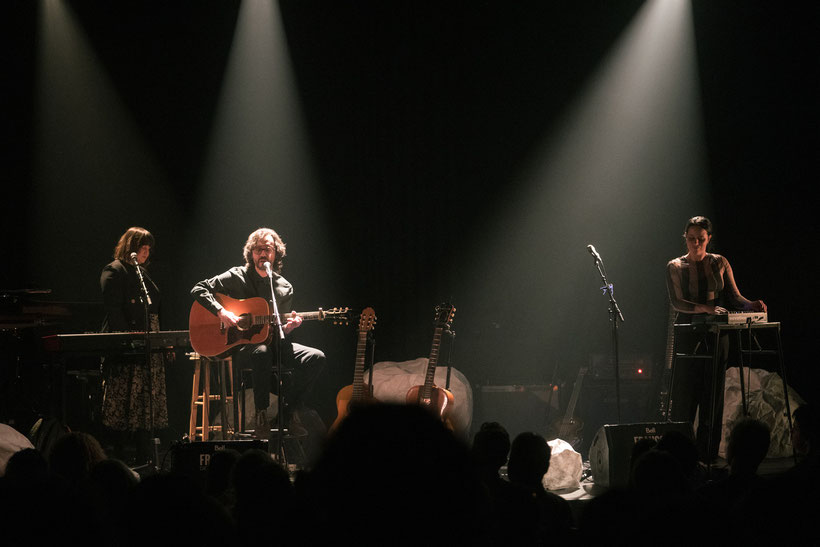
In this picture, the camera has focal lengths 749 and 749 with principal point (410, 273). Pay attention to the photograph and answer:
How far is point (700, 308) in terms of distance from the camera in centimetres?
593

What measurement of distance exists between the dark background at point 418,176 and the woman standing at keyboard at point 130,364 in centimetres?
130

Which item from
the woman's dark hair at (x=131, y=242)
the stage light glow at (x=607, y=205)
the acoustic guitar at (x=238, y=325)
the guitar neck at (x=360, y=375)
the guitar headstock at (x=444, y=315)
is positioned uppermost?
the stage light glow at (x=607, y=205)

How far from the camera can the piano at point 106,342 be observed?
18.6ft

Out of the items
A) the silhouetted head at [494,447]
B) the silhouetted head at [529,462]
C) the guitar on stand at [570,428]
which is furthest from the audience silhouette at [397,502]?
the guitar on stand at [570,428]

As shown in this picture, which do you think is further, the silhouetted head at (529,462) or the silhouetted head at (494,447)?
the silhouetted head at (494,447)

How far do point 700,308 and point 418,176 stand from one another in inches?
140

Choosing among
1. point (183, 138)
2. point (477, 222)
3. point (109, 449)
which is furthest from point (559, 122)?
point (109, 449)

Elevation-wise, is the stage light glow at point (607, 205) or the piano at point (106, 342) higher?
the stage light glow at point (607, 205)

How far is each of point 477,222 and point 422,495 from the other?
7580 mm

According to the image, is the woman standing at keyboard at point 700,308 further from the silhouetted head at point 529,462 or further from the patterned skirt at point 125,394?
the patterned skirt at point 125,394

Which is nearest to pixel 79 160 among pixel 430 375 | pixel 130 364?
pixel 130 364

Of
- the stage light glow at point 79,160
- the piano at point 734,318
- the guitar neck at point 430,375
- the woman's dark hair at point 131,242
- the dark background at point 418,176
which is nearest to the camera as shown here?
the piano at point 734,318

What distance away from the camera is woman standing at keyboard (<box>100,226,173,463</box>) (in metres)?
6.30

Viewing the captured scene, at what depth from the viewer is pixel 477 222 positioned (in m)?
8.45
